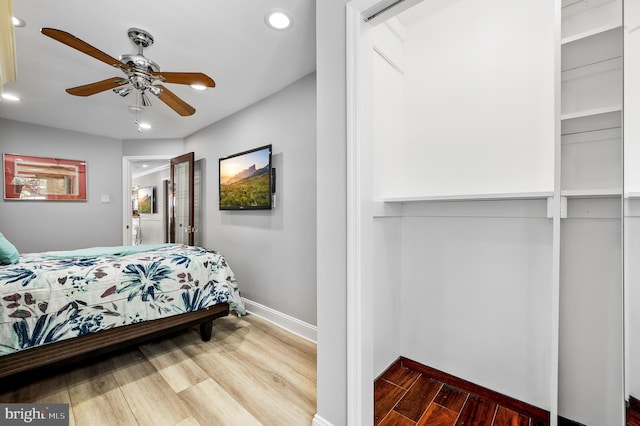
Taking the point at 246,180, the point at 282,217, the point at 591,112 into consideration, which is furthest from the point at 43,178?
the point at 591,112

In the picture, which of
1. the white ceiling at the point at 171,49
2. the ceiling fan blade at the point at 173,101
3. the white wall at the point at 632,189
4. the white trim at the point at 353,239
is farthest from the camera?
the ceiling fan blade at the point at 173,101

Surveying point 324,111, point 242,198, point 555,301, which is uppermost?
point 324,111

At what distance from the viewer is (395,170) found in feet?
6.37

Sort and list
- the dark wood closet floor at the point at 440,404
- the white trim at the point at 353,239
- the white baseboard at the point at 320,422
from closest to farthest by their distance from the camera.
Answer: the white trim at the point at 353,239 < the white baseboard at the point at 320,422 < the dark wood closet floor at the point at 440,404

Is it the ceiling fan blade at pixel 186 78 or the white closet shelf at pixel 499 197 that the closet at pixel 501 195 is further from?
the ceiling fan blade at pixel 186 78

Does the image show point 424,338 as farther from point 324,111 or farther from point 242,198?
point 242,198

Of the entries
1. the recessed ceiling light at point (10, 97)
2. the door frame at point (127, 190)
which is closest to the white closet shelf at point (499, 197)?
the recessed ceiling light at point (10, 97)

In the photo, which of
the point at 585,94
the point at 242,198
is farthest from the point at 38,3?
the point at 585,94

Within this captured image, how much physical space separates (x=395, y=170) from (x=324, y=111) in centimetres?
79

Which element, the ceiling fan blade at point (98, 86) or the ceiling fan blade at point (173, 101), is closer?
the ceiling fan blade at point (98, 86)

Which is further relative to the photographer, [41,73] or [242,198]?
[242,198]

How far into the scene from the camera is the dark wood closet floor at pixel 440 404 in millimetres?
1470

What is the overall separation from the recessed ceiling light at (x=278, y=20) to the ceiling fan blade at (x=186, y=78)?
556 millimetres

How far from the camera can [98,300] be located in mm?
1812
